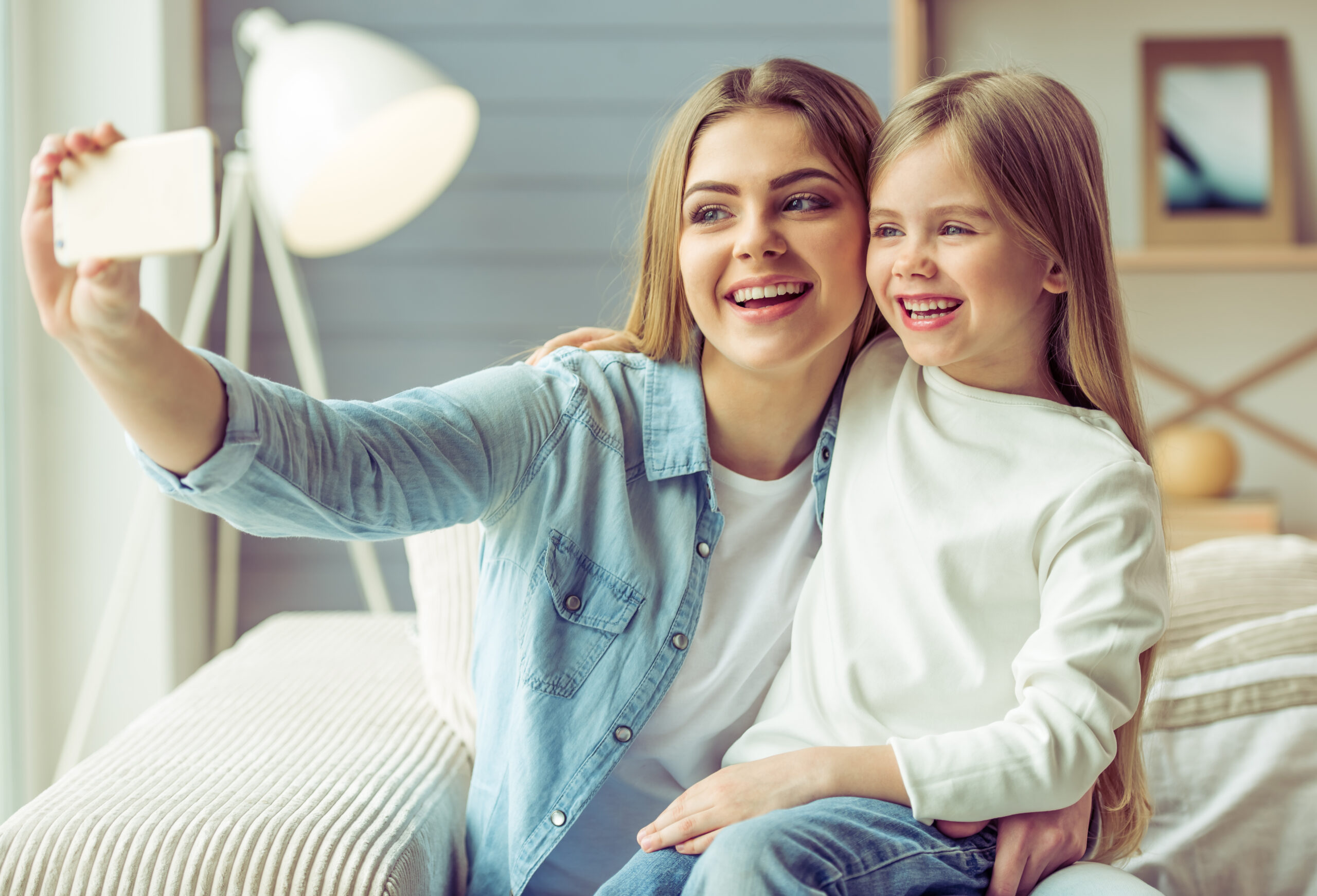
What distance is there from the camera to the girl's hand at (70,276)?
676 millimetres

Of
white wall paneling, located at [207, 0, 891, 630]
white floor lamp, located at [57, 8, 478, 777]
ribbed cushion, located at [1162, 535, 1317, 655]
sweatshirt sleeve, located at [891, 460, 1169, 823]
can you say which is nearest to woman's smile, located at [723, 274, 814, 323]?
sweatshirt sleeve, located at [891, 460, 1169, 823]

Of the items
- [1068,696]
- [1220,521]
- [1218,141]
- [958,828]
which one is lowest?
[1220,521]

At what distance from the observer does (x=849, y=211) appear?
1134 mm

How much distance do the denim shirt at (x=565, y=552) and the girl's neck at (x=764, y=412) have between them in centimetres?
2

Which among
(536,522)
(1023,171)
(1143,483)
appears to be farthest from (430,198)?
(1143,483)

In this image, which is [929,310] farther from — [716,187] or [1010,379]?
[716,187]

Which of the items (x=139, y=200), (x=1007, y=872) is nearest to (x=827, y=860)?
(x=1007, y=872)

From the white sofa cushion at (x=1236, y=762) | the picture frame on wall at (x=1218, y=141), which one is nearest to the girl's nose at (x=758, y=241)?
the white sofa cushion at (x=1236, y=762)

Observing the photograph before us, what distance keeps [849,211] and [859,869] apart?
0.62 metres

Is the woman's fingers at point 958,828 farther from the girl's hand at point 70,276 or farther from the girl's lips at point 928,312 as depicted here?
the girl's hand at point 70,276

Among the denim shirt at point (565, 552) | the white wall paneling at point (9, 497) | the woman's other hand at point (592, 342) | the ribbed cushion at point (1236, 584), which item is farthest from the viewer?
the white wall paneling at point (9, 497)

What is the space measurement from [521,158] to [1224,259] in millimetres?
1656

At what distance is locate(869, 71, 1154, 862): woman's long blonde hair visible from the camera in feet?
3.43

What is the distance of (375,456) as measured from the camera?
888 millimetres
